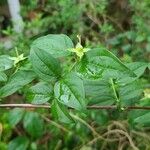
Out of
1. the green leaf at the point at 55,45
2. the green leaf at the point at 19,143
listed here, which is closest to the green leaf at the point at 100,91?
the green leaf at the point at 55,45

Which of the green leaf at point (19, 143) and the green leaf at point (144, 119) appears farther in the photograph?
the green leaf at point (19, 143)

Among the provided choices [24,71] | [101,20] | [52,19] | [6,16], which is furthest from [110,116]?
[6,16]

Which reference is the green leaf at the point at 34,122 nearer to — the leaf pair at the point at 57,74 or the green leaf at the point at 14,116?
the green leaf at the point at 14,116

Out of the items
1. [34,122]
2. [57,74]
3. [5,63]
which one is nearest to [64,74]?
[57,74]

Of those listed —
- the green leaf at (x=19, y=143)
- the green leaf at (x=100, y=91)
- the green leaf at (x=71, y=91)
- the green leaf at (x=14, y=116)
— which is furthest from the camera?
the green leaf at (x=19, y=143)

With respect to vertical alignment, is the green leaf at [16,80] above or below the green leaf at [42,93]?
above

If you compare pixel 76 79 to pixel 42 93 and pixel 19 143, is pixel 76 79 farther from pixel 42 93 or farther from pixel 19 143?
pixel 19 143

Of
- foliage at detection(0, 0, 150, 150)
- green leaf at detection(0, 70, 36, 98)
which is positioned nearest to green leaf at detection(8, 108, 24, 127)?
foliage at detection(0, 0, 150, 150)
